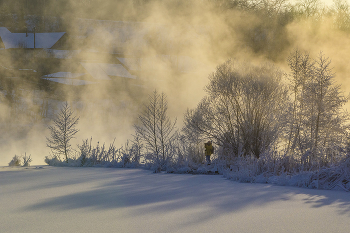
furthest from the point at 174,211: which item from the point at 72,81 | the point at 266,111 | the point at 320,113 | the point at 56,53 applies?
the point at 56,53

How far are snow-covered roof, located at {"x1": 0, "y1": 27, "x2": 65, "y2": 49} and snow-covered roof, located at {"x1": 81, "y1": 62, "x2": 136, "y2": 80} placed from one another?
20.2ft

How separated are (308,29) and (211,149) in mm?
26285

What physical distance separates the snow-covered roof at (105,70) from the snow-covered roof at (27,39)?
6.16 meters

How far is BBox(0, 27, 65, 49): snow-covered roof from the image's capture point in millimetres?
45250

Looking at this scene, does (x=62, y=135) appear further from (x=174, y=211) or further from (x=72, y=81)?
(x=72, y=81)

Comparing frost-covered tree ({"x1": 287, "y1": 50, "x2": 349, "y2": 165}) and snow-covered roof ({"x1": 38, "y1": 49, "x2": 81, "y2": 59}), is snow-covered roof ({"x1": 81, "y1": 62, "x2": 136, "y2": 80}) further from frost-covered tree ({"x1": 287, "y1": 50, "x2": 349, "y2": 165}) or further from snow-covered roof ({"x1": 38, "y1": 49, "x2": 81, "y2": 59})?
frost-covered tree ({"x1": 287, "y1": 50, "x2": 349, "y2": 165})

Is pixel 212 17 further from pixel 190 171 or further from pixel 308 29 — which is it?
pixel 190 171

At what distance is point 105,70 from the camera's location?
4612cm

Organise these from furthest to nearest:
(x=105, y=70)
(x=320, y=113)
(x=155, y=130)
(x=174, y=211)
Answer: (x=105, y=70)
(x=155, y=130)
(x=320, y=113)
(x=174, y=211)

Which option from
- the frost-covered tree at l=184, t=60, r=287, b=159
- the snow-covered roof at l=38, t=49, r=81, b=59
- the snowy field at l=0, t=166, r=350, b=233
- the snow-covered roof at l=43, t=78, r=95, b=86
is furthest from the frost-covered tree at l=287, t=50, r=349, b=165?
the snow-covered roof at l=38, t=49, r=81, b=59

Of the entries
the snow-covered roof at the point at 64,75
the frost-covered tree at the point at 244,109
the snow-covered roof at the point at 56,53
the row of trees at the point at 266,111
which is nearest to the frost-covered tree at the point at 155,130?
the frost-covered tree at the point at 244,109

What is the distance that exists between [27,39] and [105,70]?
1307 cm

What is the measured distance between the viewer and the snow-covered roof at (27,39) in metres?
45.2

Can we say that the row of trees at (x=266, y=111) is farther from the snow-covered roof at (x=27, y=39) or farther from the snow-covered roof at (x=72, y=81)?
the snow-covered roof at (x=27, y=39)
